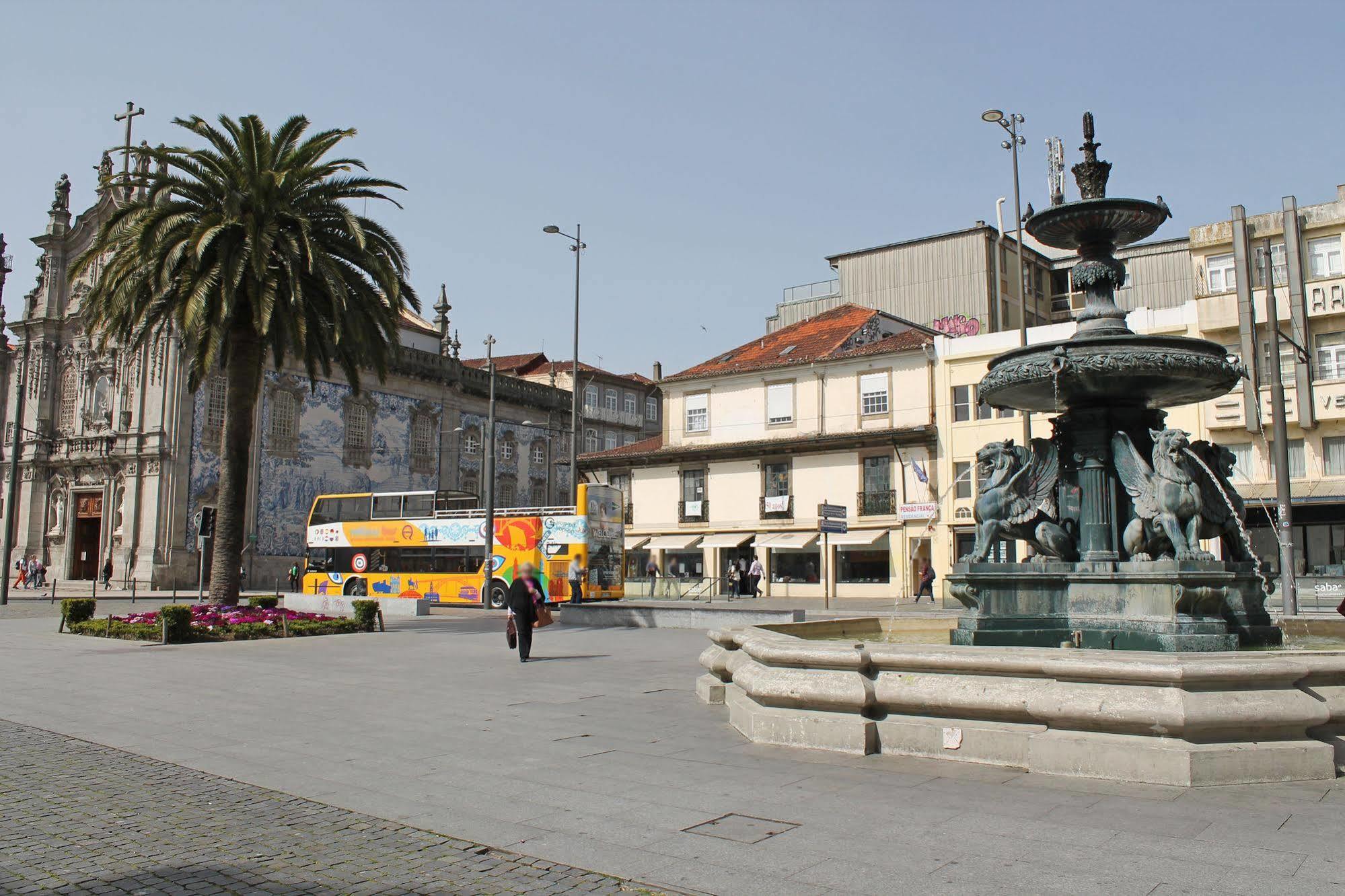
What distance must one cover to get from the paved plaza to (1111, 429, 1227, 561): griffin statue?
295cm

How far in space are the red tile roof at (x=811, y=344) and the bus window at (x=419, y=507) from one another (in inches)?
584

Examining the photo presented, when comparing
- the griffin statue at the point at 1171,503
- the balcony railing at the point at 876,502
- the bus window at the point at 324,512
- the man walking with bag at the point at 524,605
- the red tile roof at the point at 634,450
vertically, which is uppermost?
the red tile roof at the point at 634,450

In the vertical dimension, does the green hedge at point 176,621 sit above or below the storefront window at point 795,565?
below

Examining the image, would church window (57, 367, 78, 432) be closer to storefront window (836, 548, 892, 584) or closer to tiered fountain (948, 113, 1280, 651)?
storefront window (836, 548, 892, 584)

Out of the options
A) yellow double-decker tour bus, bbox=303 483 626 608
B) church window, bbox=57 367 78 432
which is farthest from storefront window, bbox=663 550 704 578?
church window, bbox=57 367 78 432

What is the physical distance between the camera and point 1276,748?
20.5ft

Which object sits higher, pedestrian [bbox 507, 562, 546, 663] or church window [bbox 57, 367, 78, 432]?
church window [bbox 57, 367, 78, 432]

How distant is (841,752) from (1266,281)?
31.5 metres

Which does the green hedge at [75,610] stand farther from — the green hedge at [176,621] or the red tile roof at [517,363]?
the red tile roof at [517,363]

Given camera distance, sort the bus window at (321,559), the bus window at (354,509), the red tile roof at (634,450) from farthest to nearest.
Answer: the red tile roof at (634,450)
the bus window at (321,559)
the bus window at (354,509)

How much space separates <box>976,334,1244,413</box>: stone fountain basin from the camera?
357 inches

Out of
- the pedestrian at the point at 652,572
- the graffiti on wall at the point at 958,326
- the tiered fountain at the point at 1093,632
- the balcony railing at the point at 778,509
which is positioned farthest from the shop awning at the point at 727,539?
the tiered fountain at the point at 1093,632

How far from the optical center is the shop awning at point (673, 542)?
4441 cm

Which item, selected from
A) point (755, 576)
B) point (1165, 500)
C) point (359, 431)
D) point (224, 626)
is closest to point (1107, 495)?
point (1165, 500)
